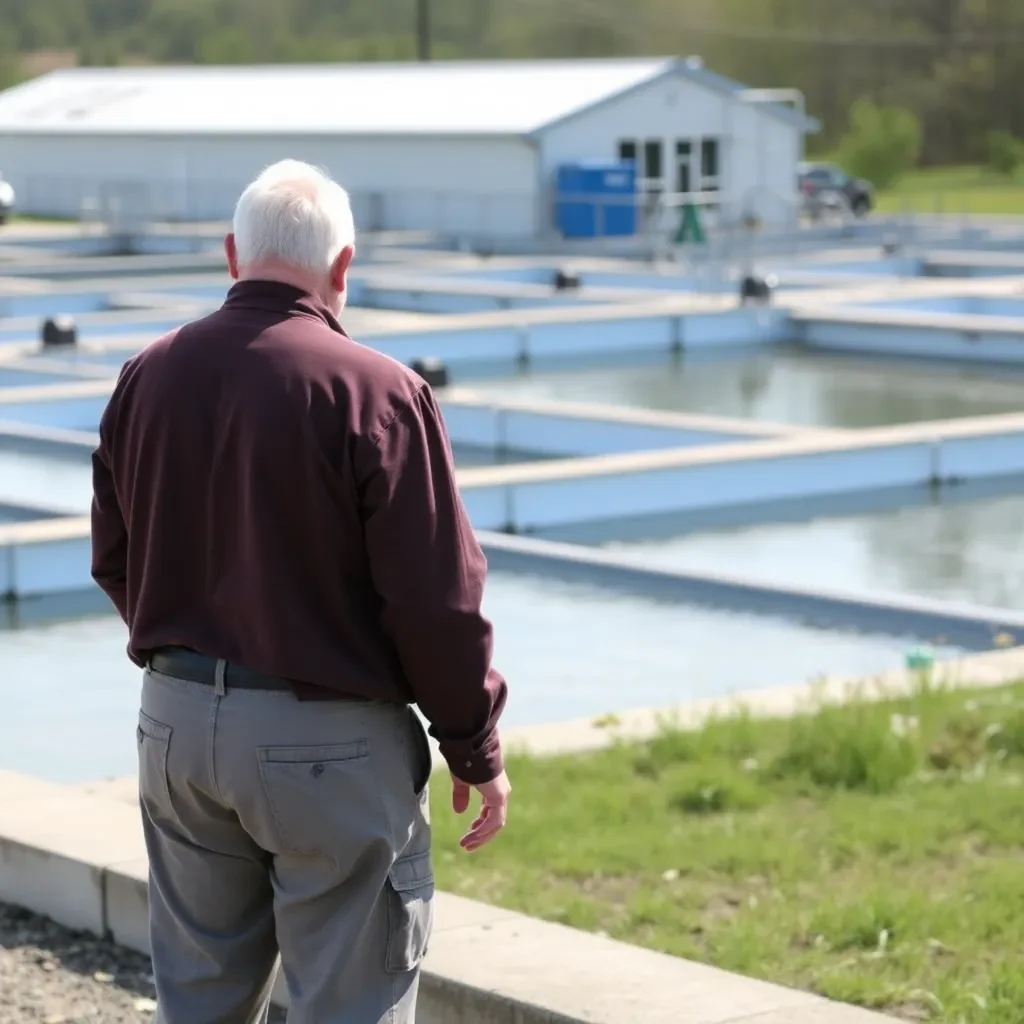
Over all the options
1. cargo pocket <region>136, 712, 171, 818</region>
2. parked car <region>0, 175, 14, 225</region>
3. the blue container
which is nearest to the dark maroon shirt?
cargo pocket <region>136, 712, 171, 818</region>

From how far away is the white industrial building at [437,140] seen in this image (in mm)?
36531

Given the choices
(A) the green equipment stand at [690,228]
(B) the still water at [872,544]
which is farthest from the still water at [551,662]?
(A) the green equipment stand at [690,228]

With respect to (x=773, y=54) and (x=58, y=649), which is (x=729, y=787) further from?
(x=773, y=54)

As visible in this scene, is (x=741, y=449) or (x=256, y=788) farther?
(x=741, y=449)

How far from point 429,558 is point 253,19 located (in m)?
97.1

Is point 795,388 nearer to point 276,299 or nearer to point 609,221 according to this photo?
point 276,299

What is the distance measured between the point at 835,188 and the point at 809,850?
3903cm

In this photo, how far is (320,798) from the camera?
3.24m

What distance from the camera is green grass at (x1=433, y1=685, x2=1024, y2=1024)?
4746mm

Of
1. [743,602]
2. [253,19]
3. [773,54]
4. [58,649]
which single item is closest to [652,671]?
[743,602]

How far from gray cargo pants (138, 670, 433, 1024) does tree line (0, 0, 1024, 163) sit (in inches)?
2681

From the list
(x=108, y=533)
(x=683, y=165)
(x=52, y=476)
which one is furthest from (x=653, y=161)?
(x=108, y=533)

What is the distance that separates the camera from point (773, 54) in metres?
84.8

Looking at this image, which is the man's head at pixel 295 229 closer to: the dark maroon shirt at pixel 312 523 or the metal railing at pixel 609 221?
the dark maroon shirt at pixel 312 523
